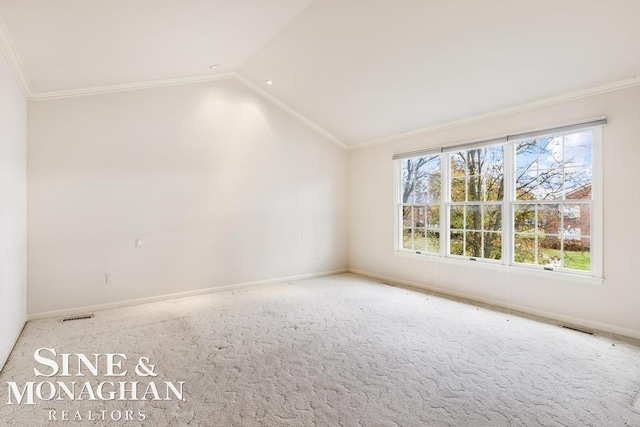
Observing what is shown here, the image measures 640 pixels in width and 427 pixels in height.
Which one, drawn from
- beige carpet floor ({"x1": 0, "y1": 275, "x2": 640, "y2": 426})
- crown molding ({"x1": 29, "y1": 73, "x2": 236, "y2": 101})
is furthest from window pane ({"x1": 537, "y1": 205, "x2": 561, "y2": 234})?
crown molding ({"x1": 29, "y1": 73, "x2": 236, "y2": 101})

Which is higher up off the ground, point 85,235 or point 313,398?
point 85,235

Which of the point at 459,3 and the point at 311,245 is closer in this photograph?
the point at 459,3

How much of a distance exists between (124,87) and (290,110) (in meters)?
2.48

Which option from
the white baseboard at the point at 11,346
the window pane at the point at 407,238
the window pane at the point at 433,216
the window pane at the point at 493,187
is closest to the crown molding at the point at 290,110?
the window pane at the point at 407,238

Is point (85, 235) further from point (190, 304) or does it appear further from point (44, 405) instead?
point (44, 405)

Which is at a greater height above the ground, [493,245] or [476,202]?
[476,202]

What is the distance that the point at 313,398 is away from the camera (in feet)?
7.34

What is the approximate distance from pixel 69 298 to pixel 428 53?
5.00m

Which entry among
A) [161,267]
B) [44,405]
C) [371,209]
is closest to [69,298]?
[161,267]

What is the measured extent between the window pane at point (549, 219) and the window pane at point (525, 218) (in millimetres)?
76

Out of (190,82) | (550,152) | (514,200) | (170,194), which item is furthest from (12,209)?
(550,152)

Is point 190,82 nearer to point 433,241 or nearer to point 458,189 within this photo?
point 458,189

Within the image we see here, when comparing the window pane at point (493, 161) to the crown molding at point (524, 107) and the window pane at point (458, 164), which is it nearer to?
the window pane at point (458, 164)

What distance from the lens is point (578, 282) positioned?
141 inches
